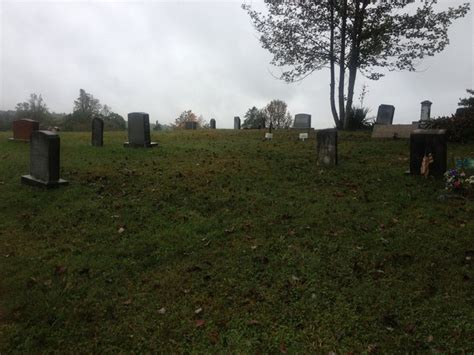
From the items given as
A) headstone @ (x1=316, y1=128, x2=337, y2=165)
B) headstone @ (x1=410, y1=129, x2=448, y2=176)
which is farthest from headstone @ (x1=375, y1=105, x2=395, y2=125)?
headstone @ (x1=410, y1=129, x2=448, y2=176)

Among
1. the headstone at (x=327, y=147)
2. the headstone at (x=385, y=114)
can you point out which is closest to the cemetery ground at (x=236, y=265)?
the headstone at (x=327, y=147)

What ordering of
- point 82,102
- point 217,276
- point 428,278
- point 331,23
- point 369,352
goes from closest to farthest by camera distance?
1. point 369,352
2. point 428,278
3. point 217,276
4. point 331,23
5. point 82,102

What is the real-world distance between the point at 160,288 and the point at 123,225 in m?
2.17

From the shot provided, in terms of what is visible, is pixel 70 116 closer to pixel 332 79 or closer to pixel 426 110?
pixel 332 79

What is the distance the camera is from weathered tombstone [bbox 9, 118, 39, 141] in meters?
15.7

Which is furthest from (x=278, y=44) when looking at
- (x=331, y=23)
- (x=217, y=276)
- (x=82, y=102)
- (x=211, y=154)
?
(x=82, y=102)

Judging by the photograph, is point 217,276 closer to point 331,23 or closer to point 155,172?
point 155,172

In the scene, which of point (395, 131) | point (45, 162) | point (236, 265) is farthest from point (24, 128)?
point (395, 131)

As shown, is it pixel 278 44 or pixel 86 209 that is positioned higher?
pixel 278 44

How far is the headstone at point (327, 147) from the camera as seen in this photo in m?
10.5

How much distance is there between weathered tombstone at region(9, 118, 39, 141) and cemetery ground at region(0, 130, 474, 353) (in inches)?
292

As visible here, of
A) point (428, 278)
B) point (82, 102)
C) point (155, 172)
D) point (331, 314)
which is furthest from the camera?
point (82, 102)

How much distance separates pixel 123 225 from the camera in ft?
21.6

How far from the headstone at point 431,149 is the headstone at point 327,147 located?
210 centimetres
